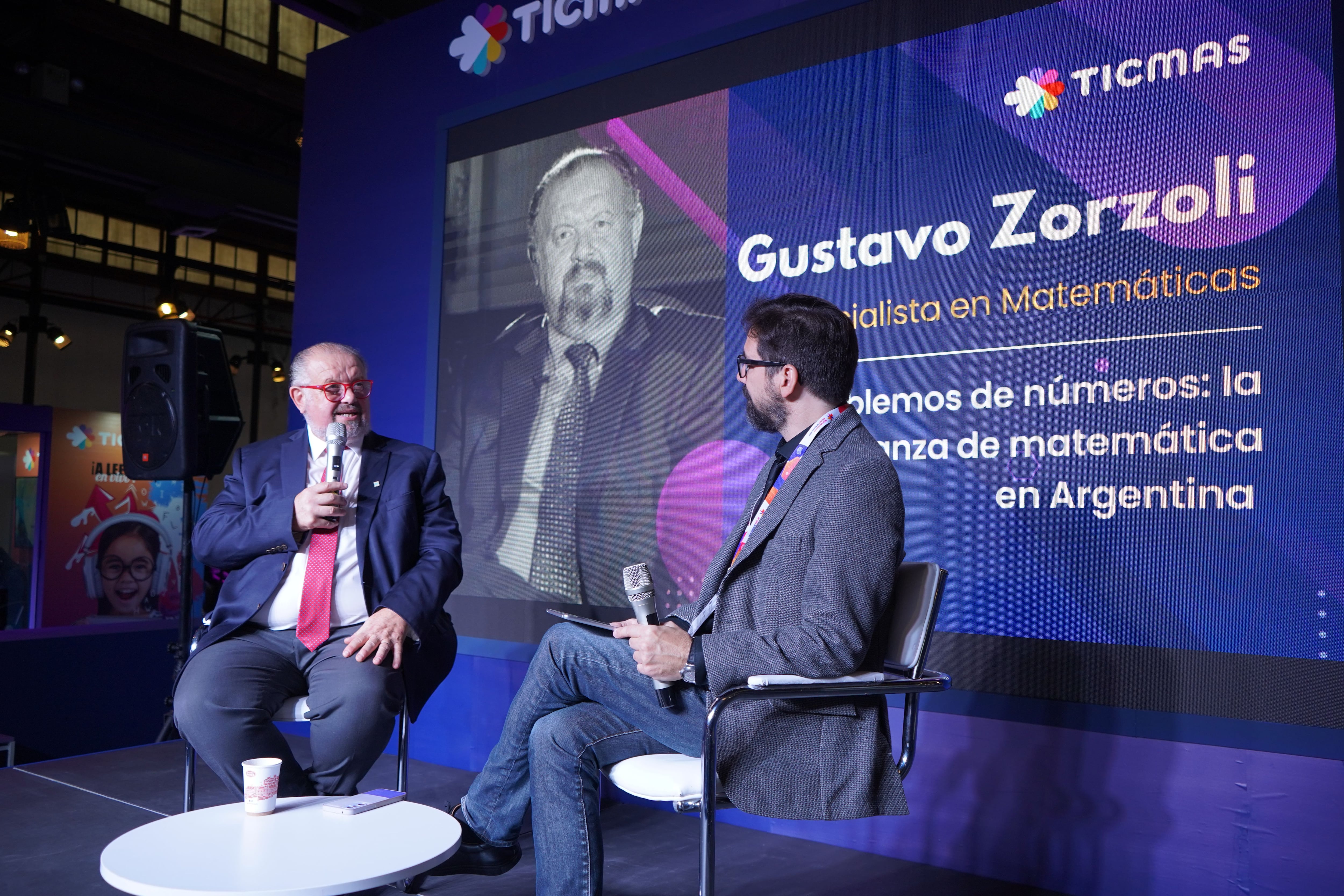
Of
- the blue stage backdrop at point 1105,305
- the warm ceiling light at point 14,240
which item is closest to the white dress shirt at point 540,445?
the blue stage backdrop at point 1105,305

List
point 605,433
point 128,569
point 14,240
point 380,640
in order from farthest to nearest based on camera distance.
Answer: point 128,569 → point 14,240 → point 605,433 → point 380,640

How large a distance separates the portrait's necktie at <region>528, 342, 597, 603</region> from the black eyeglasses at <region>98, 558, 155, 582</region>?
30.4 ft

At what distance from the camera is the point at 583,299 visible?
11.7ft

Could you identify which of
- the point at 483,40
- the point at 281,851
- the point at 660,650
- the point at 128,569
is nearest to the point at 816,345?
the point at 660,650

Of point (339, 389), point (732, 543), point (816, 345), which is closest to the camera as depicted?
point (816, 345)

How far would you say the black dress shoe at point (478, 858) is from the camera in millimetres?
2016

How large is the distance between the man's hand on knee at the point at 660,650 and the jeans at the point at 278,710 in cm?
89

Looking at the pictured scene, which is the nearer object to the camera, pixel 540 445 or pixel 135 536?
pixel 540 445

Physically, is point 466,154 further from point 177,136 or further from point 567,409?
point 177,136

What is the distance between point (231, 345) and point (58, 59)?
970cm

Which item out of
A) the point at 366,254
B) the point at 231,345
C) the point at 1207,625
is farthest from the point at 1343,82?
the point at 231,345

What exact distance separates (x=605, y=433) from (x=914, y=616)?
1753 mm

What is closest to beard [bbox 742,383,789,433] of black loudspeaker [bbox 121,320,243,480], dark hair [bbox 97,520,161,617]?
black loudspeaker [bbox 121,320,243,480]

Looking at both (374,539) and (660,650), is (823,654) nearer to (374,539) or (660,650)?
(660,650)
